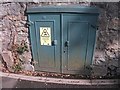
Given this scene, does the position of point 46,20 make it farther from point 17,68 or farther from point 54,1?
point 17,68

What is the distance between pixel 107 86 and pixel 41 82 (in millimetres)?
1461

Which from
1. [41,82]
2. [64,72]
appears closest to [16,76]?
[41,82]

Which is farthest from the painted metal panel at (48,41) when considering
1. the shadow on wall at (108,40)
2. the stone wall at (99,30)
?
the shadow on wall at (108,40)

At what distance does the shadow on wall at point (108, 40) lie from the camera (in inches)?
222

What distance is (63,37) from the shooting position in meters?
5.86

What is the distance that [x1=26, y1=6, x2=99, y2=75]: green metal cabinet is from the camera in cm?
563

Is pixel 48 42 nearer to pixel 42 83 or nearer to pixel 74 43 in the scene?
pixel 74 43

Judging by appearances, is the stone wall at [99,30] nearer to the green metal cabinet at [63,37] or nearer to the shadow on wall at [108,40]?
the shadow on wall at [108,40]

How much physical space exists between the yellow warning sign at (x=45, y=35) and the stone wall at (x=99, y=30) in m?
0.35

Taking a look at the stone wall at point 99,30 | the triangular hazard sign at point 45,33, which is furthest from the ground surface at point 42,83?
the triangular hazard sign at point 45,33

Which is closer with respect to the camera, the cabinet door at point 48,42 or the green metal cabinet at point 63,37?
the green metal cabinet at point 63,37

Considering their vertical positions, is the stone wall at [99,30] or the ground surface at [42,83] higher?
the stone wall at [99,30]

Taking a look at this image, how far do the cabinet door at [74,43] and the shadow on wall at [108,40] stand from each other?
321 millimetres

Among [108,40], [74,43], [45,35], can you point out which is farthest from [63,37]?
[108,40]
